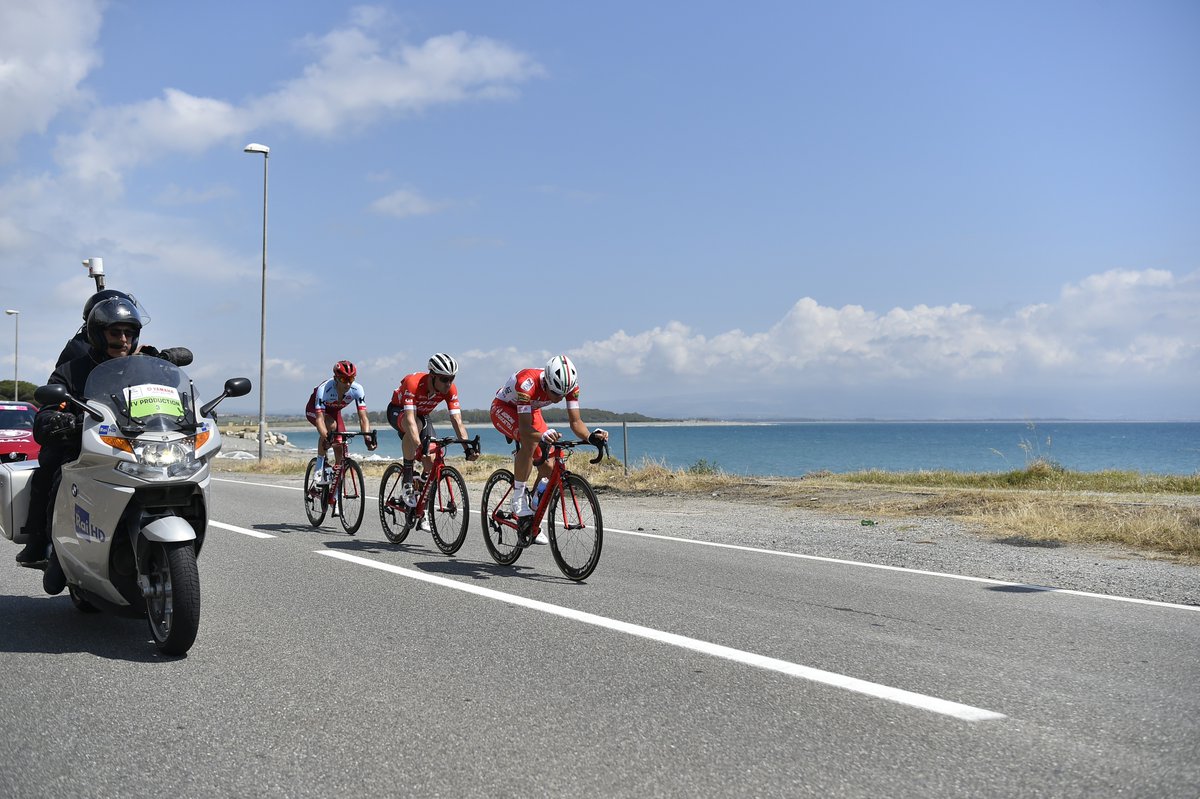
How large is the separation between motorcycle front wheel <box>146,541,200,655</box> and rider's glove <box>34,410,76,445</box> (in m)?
0.82

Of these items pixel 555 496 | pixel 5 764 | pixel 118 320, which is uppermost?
pixel 118 320

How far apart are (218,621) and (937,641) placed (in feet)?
14.1

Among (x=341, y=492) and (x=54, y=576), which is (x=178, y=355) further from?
(x=341, y=492)

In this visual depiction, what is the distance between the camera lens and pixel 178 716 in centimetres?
418

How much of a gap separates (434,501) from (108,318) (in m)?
4.33

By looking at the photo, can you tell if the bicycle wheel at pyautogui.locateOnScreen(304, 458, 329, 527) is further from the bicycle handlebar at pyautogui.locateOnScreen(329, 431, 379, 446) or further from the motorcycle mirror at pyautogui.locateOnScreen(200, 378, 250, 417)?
the motorcycle mirror at pyautogui.locateOnScreen(200, 378, 250, 417)

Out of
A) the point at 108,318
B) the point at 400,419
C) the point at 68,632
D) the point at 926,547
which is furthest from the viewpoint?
the point at 400,419

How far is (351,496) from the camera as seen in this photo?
11.2m

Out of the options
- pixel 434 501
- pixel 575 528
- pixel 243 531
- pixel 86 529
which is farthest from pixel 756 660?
pixel 243 531

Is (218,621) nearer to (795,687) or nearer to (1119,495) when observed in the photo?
(795,687)

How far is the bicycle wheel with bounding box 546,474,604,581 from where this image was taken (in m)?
7.66

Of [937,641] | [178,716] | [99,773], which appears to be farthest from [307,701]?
[937,641]

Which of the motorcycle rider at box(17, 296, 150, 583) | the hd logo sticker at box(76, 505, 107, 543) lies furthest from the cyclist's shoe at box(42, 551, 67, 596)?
the hd logo sticker at box(76, 505, 107, 543)

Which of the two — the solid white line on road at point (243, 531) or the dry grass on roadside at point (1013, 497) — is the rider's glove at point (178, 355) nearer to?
the solid white line on road at point (243, 531)
